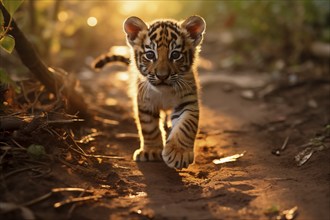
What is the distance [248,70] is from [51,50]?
3.47 m

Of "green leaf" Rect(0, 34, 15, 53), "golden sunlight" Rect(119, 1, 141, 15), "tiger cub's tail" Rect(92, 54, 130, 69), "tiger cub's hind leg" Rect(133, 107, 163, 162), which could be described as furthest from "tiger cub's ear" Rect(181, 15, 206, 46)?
"golden sunlight" Rect(119, 1, 141, 15)

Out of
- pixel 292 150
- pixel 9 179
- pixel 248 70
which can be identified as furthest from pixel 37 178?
pixel 248 70

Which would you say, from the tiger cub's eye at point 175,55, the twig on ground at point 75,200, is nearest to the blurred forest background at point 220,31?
the tiger cub's eye at point 175,55

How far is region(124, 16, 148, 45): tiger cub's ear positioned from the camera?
5.22m

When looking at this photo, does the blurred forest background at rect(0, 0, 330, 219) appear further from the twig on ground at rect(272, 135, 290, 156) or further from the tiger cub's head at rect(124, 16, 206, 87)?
the tiger cub's head at rect(124, 16, 206, 87)

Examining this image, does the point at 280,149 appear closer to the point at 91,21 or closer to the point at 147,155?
the point at 147,155

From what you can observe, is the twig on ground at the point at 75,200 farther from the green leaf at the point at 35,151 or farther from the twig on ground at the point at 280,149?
the twig on ground at the point at 280,149

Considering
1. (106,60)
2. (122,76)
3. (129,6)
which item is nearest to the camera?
(106,60)

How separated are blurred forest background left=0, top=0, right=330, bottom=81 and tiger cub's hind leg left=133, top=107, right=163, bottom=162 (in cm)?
251

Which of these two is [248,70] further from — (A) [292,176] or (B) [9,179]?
(B) [9,179]

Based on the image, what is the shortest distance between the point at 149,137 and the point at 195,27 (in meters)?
1.19

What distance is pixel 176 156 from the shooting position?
466 centimetres

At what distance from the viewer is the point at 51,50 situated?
26.7 feet

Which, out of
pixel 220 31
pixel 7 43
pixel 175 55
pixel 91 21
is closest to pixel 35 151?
pixel 7 43
